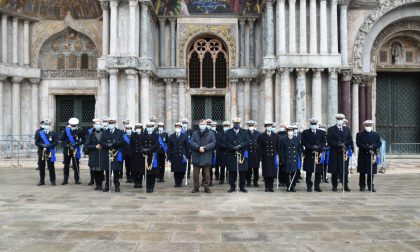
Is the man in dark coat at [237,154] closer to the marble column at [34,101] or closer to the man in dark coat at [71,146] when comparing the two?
the man in dark coat at [71,146]

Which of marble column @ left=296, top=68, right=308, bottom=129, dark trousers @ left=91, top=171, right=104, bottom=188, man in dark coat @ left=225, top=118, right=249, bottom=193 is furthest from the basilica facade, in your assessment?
dark trousers @ left=91, top=171, right=104, bottom=188

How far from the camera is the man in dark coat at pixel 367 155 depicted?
38.4 feet

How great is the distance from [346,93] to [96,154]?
561 inches

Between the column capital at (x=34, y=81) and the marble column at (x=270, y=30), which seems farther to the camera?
the column capital at (x=34, y=81)

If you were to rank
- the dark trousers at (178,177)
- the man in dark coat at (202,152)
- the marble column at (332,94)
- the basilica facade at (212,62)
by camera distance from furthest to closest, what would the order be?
the basilica facade at (212,62), the marble column at (332,94), the dark trousers at (178,177), the man in dark coat at (202,152)

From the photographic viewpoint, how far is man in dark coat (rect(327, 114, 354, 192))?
1174 centimetres

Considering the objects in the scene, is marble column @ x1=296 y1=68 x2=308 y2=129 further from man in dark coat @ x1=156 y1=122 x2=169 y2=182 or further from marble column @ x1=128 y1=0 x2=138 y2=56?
marble column @ x1=128 y1=0 x2=138 y2=56

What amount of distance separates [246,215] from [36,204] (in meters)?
4.73

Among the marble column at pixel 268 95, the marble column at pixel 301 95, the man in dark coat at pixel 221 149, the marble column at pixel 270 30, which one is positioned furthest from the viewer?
the marble column at pixel 270 30

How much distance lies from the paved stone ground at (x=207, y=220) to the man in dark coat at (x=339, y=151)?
1.94ft

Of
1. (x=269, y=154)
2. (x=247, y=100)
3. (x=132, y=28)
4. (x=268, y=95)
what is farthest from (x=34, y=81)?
(x=269, y=154)

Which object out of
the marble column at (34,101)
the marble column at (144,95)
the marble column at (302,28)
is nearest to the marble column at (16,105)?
the marble column at (34,101)

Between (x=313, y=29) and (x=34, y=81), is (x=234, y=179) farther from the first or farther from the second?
(x=34, y=81)

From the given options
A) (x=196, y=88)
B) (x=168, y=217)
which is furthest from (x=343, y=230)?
(x=196, y=88)
